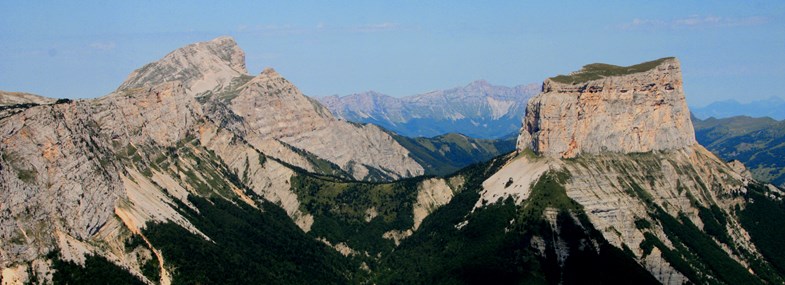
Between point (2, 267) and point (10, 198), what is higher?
point (10, 198)

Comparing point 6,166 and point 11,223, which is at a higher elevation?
point 6,166

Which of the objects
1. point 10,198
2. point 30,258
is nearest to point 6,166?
point 10,198

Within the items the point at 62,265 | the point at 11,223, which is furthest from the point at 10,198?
the point at 62,265

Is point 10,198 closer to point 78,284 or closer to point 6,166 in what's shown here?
point 6,166

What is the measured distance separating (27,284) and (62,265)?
11.4 meters

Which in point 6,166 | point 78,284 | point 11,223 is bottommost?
point 78,284

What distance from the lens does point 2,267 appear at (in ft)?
616

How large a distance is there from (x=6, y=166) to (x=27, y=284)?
28977 millimetres

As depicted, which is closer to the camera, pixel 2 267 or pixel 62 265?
pixel 2 267

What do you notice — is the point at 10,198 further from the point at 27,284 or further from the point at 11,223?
the point at 27,284

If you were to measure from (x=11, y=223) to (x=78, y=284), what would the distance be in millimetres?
20136

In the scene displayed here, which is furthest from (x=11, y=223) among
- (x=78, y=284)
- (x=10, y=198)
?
(x=78, y=284)

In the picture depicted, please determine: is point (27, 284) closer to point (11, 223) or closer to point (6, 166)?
point (11, 223)

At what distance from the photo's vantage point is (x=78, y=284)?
196m
